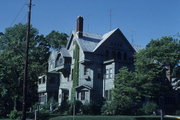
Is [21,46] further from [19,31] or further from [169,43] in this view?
[169,43]

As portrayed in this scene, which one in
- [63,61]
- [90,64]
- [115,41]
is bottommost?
[90,64]

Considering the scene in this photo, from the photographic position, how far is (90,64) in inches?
1740

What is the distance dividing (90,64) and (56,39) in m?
33.8

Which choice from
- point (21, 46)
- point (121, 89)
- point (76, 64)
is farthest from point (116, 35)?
point (21, 46)

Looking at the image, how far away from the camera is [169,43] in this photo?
38312 mm

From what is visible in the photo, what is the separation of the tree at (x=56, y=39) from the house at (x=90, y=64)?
81.0 feet

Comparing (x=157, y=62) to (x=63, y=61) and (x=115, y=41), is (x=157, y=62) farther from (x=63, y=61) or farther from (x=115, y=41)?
(x=63, y=61)

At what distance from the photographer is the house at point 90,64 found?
1686 inches

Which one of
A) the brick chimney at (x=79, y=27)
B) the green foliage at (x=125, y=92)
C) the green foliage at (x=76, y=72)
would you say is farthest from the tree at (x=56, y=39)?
the green foliage at (x=125, y=92)

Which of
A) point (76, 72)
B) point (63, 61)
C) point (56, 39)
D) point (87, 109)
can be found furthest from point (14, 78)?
point (56, 39)

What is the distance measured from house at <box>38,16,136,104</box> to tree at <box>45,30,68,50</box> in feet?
81.0

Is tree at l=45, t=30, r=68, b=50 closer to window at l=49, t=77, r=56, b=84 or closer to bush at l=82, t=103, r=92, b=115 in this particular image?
window at l=49, t=77, r=56, b=84

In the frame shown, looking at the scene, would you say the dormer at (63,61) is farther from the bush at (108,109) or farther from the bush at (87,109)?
the bush at (108,109)

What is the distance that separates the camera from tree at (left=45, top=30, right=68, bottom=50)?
7538 centimetres
